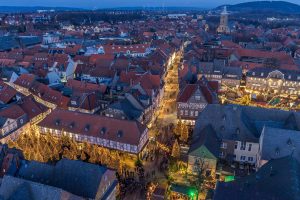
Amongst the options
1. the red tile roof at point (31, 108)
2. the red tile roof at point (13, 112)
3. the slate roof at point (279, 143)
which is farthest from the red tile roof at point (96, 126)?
the slate roof at point (279, 143)

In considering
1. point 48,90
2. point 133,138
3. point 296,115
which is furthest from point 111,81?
point 296,115

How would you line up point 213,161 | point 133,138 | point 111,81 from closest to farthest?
point 213,161 → point 133,138 → point 111,81

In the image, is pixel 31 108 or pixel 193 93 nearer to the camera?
pixel 193 93

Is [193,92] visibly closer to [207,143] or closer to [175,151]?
[175,151]

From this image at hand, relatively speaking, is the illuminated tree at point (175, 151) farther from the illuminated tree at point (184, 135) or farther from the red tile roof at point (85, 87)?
the red tile roof at point (85, 87)

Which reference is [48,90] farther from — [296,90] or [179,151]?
[296,90]

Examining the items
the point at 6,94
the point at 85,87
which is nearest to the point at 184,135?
the point at 85,87

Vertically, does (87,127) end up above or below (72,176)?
above

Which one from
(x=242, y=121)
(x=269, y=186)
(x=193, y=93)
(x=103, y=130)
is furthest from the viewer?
(x=193, y=93)
